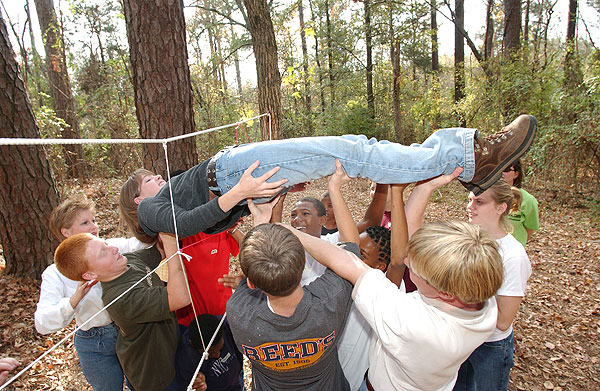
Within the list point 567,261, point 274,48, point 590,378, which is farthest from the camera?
point 567,261

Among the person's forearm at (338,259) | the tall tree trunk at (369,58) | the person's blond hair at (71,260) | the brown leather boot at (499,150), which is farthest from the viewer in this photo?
the tall tree trunk at (369,58)

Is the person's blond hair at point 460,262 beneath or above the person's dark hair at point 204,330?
above

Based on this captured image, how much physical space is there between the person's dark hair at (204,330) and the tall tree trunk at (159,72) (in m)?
1.35

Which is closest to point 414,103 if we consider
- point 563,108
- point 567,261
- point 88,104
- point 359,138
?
point 563,108

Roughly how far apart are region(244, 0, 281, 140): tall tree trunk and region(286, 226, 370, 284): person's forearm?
8.22ft

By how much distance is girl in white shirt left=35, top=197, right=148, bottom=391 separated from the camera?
57.9 inches

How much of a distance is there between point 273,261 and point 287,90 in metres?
15.2

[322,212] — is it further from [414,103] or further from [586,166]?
[414,103]

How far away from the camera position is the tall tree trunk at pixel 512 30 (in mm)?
7062

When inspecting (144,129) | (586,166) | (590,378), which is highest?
(144,129)

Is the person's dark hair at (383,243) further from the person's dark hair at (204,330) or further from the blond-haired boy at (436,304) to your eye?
the person's dark hair at (204,330)

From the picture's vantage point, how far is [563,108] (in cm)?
602

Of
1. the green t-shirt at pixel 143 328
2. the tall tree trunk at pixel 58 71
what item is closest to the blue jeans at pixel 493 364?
the green t-shirt at pixel 143 328

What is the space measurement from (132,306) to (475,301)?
1329 millimetres
